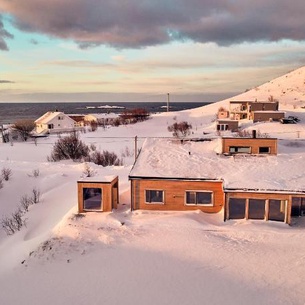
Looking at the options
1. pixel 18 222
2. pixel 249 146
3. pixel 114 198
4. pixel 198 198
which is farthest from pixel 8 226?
pixel 249 146

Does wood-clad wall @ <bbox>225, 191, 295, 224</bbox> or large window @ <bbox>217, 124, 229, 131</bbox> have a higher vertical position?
large window @ <bbox>217, 124, 229, 131</bbox>

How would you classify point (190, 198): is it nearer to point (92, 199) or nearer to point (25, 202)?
point (92, 199)

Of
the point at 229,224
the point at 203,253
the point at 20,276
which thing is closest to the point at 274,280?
the point at 203,253

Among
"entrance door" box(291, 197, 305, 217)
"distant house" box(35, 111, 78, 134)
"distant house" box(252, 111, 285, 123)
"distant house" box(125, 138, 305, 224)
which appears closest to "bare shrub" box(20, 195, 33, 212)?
"distant house" box(125, 138, 305, 224)

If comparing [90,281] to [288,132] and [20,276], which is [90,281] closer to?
[20,276]

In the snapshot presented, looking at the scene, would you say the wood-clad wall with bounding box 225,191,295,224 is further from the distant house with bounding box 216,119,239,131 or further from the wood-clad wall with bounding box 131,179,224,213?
the distant house with bounding box 216,119,239,131

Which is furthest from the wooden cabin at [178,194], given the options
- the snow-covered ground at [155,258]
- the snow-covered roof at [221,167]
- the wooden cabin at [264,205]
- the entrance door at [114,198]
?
the entrance door at [114,198]
